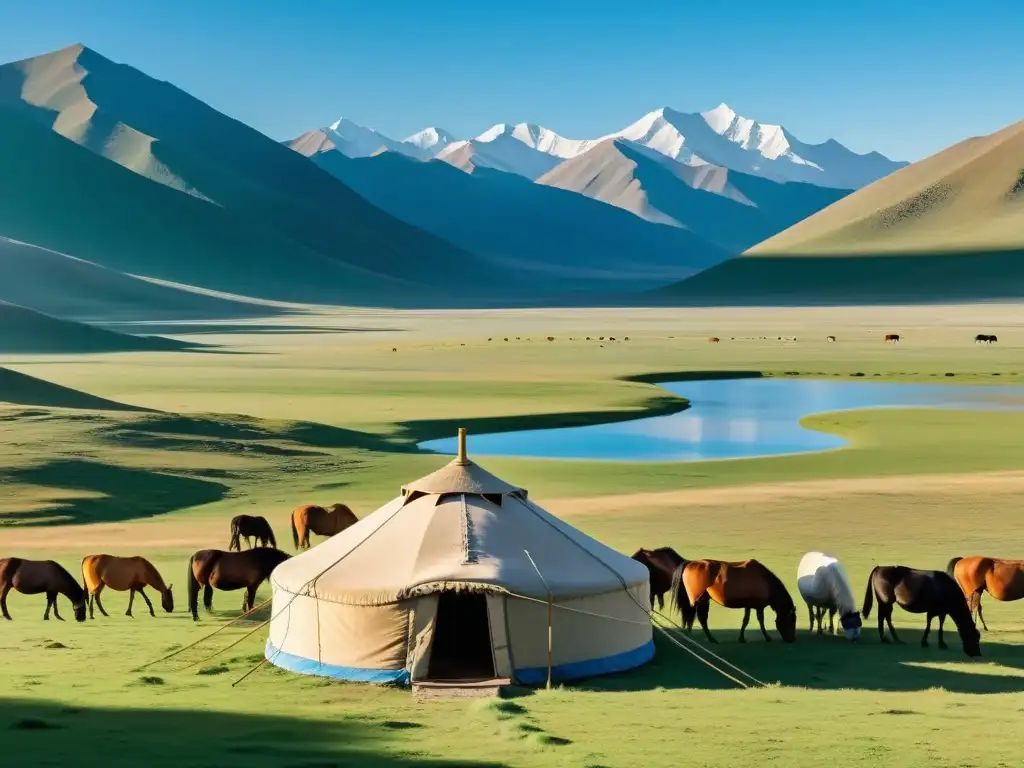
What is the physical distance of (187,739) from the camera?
1296 cm

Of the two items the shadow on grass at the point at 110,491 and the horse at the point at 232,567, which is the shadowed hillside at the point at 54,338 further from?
the horse at the point at 232,567

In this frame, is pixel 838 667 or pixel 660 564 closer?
pixel 838 667

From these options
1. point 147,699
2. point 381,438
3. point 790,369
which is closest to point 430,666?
point 147,699

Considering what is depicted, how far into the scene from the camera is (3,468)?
3253 cm

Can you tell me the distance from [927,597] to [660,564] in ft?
11.0

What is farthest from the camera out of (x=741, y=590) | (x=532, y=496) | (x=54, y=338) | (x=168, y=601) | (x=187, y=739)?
(x=54, y=338)

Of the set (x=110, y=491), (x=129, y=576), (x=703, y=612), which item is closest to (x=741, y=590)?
(x=703, y=612)

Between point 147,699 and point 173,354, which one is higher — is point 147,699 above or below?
below

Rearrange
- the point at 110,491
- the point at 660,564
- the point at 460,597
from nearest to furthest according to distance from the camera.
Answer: the point at 460,597 < the point at 660,564 < the point at 110,491

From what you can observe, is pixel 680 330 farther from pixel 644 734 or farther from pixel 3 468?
pixel 644 734

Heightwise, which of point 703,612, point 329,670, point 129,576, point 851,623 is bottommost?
point 329,670

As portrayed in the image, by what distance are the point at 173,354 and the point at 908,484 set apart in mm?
60072

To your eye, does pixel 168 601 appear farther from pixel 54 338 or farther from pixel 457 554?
pixel 54 338

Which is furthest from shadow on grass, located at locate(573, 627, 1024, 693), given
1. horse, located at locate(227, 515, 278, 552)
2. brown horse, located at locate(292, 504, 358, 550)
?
horse, located at locate(227, 515, 278, 552)
